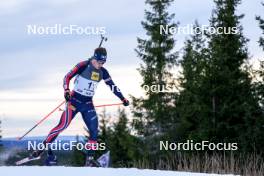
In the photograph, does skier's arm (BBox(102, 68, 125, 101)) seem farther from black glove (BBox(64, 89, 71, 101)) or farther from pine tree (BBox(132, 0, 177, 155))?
pine tree (BBox(132, 0, 177, 155))

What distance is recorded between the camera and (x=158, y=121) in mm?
36000

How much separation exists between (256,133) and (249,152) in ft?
2.72

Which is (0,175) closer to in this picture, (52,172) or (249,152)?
(52,172)

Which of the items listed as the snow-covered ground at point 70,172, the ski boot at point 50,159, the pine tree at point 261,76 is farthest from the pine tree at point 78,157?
the snow-covered ground at point 70,172

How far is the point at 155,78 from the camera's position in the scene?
3378 cm

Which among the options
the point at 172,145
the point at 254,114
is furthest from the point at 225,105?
the point at 172,145

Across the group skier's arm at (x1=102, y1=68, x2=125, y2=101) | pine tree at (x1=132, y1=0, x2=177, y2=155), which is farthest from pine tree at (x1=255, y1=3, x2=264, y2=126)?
skier's arm at (x1=102, y1=68, x2=125, y2=101)

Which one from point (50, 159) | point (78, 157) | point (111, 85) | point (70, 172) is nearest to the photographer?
point (70, 172)

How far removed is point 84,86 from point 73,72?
357 mm

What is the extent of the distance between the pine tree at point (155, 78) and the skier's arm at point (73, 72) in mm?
17782

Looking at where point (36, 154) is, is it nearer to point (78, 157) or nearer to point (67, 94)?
point (67, 94)

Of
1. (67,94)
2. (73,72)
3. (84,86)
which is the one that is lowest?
(67,94)

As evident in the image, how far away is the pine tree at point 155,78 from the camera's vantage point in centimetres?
3406

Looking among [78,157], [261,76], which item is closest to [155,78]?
[261,76]
